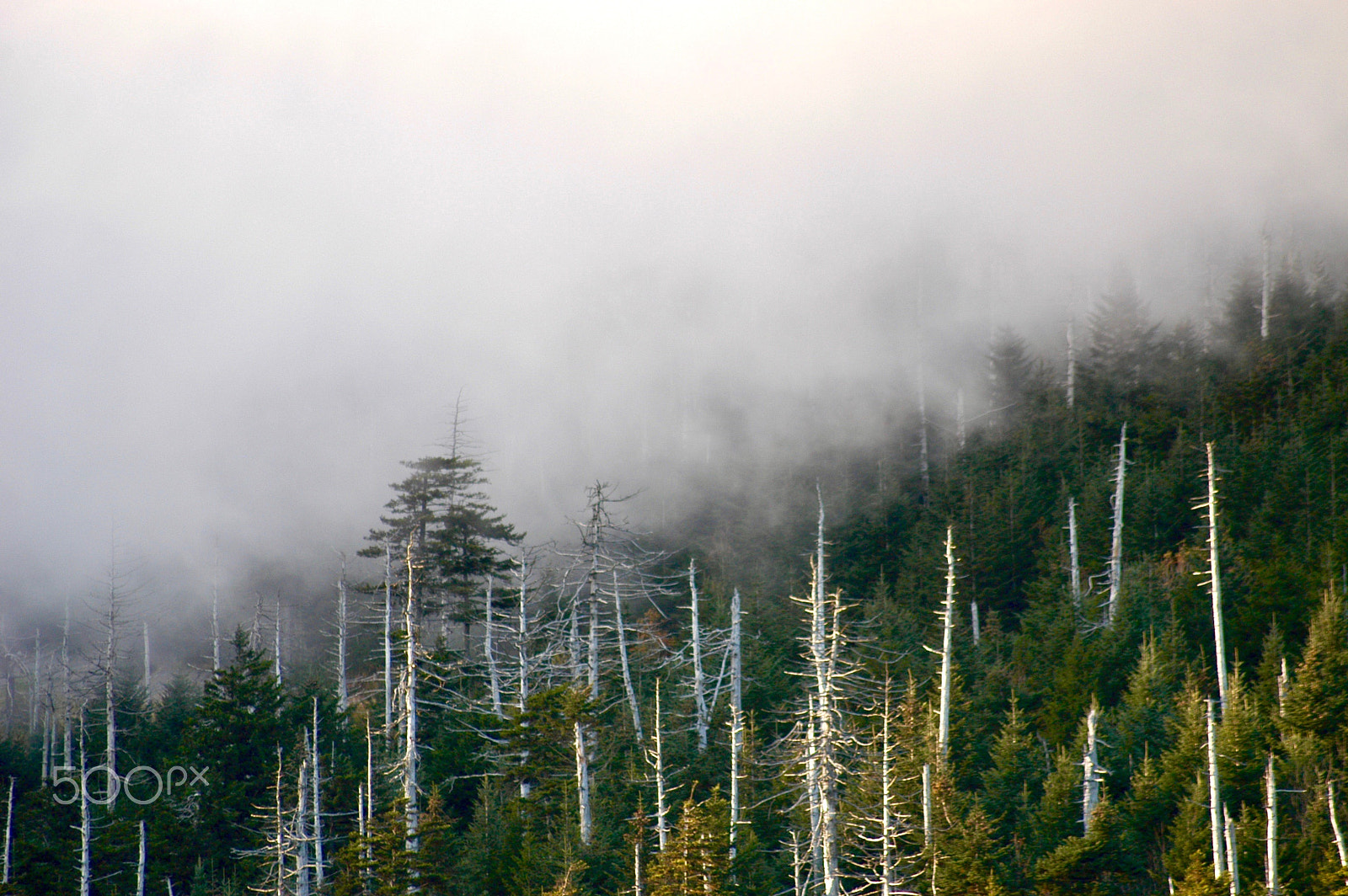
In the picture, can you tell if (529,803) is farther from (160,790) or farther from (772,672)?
(160,790)

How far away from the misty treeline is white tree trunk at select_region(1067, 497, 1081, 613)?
28 centimetres

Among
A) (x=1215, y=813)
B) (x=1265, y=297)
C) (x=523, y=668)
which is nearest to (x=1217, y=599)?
(x=1215, y=813)

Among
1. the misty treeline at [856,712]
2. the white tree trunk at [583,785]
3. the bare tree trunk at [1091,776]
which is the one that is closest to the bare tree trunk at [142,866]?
the misty treeline at [856,712]

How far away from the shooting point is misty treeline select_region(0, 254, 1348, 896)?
2877 cm

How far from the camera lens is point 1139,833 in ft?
98.1

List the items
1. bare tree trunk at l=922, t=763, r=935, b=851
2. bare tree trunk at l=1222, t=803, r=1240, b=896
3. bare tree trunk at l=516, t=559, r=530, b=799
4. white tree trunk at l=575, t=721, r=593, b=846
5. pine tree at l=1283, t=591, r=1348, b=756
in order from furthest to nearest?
bare tree trunk at l=516, t=559, r=530, b=799, white tree trunk at l=575, t=721, r=593, b=846, pine tree at l=1283, t=591, r=1348, b=756, bare tree trunk at l=922, t=763, r=935, b=851, bare tree trunk at l=1222, t=803, r=1240, b=896

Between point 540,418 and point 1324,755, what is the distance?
9064cm

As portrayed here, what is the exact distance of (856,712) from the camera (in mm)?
39375

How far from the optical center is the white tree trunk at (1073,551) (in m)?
45.5

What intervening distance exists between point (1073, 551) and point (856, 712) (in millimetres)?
17185

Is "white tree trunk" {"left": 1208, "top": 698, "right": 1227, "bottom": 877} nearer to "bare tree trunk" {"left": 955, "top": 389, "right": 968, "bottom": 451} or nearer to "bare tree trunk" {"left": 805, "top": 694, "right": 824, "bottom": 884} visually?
"bare tree trunk" {"left": 805, "top": 694, "right": 824, "bottom": 884}

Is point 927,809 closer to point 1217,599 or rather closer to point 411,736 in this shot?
point 1217,599

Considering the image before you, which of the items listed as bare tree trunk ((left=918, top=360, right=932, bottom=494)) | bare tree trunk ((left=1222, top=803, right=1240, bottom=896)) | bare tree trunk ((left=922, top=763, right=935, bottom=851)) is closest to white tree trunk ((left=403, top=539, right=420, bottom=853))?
bare tree trunk ((left=922, top=763, right=935, bottom=851))

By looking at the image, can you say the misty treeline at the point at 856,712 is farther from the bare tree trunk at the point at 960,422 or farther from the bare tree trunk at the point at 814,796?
the bare tree trunk at the point at 960,422
